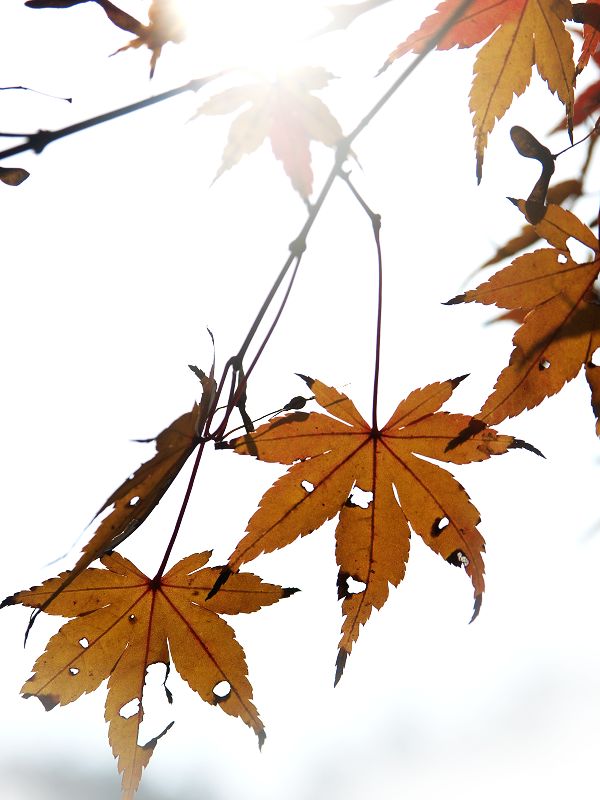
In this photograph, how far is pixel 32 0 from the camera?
74 centimetres

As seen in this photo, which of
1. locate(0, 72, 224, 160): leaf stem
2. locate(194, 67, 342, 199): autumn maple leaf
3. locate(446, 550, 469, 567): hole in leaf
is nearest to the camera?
locate(0, 72, 224, 160): leaf stem

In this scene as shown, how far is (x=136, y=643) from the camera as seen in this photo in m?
1.04

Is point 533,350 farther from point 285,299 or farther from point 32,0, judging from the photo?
point 32,0

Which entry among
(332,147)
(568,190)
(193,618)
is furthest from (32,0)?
(568,190)

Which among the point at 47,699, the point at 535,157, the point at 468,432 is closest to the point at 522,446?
the point at 468,432

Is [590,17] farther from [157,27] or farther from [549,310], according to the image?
[157,27]

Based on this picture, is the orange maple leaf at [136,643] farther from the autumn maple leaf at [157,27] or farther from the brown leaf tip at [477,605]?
the autumn maple leaf at [157,27]

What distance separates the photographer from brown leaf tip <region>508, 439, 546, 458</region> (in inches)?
34.5

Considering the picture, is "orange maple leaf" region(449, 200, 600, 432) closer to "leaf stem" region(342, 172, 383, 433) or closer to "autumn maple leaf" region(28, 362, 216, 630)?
"leaf stem" region(342, 172, 383, 433)

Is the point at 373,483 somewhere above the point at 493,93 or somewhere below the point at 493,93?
below

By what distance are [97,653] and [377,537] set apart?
404mm

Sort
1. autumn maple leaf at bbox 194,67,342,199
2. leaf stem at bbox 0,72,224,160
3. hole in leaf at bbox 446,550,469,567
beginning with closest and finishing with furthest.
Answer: leaf stem at bbox 0,72,224,160 < autumn maple leaf at bbox 194,67,342,199 < hole in leaf at bbox 446,550,469,567

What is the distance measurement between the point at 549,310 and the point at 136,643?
2.24ft

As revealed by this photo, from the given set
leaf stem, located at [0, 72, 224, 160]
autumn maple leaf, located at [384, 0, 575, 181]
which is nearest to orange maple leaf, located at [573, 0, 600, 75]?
autumn maple leaf, located at [384, 0, 575, 181]
